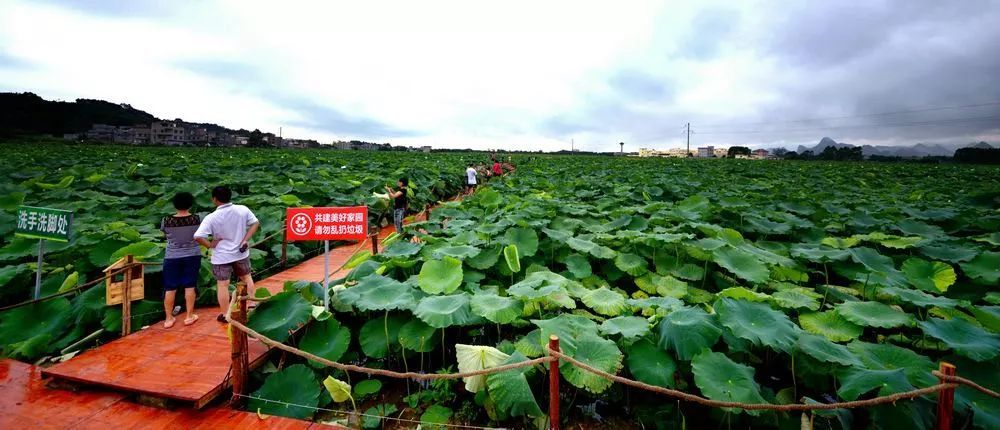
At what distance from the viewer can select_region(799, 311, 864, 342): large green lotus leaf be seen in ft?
10.2

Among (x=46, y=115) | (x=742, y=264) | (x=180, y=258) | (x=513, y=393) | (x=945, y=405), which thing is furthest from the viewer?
(x=46, y=115)

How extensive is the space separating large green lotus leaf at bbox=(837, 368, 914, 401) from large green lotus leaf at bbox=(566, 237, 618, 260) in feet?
8.52

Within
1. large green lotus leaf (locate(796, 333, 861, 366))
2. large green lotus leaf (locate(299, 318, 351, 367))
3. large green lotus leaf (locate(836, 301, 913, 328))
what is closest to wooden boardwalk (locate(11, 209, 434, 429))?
large green lotus leaf (locate(299, 318, 351, 367))

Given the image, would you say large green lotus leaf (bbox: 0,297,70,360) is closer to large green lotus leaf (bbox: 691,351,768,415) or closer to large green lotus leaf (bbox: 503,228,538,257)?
large green lotus leaf (bbox: 503,228,538,257)

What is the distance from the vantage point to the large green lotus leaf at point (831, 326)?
3.12 meters

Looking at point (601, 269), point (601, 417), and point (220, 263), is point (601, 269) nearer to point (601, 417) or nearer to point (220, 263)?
point (601, 417)

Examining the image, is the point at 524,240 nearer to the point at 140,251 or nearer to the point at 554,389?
the point at 554,389

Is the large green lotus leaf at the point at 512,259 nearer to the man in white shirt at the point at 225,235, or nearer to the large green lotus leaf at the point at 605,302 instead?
the large green lotus leaf at the point at 605,302

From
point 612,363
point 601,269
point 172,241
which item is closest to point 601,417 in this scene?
point 612,363

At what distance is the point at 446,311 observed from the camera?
10.3 feet

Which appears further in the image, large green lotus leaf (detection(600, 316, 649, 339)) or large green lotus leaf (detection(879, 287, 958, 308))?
large green lotus leaf (detection(879, 287, 958, 308))

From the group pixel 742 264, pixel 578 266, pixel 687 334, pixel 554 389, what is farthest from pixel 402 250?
pixel 742 264

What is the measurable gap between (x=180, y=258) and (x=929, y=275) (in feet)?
25.1

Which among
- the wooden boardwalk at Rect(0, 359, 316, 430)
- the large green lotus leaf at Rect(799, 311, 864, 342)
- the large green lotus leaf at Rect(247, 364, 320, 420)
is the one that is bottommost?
the wooden boardwalk at Rect(0, 359, 316, 430)
